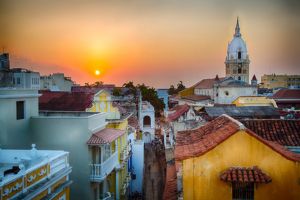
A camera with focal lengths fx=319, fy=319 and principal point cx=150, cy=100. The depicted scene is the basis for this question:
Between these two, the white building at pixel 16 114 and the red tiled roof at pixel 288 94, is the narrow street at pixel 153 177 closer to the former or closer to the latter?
the white building at pixel 16 114

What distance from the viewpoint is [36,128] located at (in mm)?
13867

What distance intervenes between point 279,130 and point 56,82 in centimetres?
3338

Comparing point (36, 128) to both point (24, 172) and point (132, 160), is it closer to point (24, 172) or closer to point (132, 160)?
point (24, 172)

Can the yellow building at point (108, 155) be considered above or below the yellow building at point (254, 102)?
below

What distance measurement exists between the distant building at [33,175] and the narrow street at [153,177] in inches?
501

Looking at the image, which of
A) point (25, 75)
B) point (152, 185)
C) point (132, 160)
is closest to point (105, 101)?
point (132, 160)

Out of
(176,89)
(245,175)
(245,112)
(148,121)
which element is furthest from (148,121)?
(176,89)

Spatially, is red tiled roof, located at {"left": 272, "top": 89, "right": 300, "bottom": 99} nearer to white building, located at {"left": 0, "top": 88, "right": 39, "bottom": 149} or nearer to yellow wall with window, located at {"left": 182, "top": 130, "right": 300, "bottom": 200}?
white building, located at {"left": 0, "top": 88, "right": 39, "bottom": 149}

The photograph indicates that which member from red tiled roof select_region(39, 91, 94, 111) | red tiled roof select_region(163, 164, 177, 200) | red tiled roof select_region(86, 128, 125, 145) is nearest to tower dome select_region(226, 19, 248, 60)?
red tiled roof select_region(39, 91, 94, 111)

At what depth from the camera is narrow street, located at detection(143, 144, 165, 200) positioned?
22359 millimetres

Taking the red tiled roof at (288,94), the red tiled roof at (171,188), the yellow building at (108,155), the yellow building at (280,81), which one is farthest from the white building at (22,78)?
the yellow building at (280,81)

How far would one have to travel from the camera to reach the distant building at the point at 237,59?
7819 centimetres

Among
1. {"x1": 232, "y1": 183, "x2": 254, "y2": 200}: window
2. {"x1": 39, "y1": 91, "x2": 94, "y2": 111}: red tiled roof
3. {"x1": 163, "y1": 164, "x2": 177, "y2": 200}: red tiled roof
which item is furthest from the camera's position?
{"x1": 39, "y1": 91, "x2": 94, "y2": 111}: red tiled roof

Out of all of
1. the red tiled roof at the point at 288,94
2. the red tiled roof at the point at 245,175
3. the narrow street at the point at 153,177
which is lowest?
the narrow street at the point at 153,177
